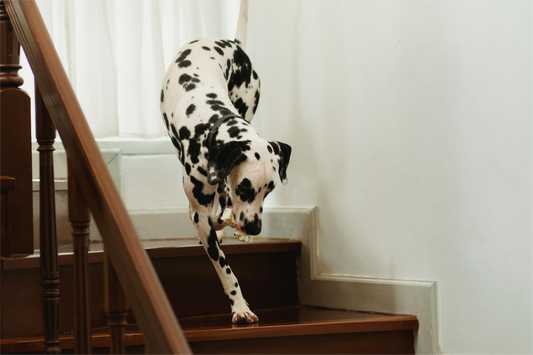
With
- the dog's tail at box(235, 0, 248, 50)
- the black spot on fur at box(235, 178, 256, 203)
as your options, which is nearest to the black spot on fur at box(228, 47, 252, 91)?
the dog's tail at box(235, 0, 248, 50)

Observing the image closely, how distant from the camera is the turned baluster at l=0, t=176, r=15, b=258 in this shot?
145 centimetres

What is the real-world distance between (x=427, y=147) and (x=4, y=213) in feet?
4.80

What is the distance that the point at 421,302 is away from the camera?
2068mm

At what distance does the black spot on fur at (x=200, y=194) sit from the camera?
6.77 ft

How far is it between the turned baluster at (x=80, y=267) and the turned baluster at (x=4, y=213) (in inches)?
16.2

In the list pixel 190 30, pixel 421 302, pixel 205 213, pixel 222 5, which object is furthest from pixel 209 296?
pixel 222 5

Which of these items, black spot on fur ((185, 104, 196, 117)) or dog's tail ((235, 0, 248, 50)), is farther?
dog's tail ((235, 0, 248, 50))

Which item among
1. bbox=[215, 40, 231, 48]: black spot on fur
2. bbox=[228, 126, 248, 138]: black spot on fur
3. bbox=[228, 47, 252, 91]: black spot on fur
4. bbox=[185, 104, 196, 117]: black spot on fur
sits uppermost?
bbox=[215, 40, 231, 48]: black spot on fur

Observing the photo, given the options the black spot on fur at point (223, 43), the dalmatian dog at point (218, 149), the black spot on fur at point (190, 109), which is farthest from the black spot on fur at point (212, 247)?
the black spot on fur at point (223, 43)

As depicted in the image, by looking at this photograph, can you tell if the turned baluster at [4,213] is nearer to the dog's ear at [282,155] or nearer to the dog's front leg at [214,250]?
the dog's front leg at [214,250]

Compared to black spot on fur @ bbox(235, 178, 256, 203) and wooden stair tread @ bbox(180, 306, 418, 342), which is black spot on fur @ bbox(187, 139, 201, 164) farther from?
wooden stair tread @ bbox(180, 306, 418, 342)

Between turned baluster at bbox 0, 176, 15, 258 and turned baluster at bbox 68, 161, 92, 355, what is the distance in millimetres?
410

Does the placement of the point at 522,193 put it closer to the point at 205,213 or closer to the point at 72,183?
the point at 205,213

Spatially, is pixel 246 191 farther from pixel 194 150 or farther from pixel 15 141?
pixel 15 141
